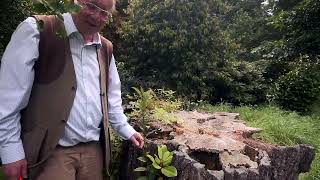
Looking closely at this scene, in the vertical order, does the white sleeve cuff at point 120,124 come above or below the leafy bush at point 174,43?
below

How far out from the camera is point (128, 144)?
→ 12.7ft

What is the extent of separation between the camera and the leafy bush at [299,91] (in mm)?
11375

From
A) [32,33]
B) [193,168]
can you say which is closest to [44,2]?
[32,33]

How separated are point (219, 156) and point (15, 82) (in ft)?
6.12

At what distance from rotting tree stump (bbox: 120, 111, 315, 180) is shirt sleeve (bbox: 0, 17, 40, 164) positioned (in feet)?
4.40

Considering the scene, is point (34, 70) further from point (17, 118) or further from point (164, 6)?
point (164, 6)

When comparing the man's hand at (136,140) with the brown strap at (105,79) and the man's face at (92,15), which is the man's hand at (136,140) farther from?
the man's face at (92,15)

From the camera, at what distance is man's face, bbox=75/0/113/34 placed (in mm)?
2602

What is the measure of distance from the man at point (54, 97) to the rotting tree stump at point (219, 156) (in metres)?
0.84

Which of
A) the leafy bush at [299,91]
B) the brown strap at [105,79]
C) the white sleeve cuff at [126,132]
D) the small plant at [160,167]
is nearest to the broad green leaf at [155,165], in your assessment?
the small plant at [160,167]

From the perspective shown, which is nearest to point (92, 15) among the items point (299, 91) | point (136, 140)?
point (136, 140)

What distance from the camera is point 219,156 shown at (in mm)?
3637

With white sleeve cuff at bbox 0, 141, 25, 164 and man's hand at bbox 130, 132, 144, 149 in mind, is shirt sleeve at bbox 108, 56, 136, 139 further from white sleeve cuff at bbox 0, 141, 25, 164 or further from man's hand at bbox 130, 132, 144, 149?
white sleeve cuff at bbox 0, 141, 25, 164

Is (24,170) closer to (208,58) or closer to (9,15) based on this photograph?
(9,15)
